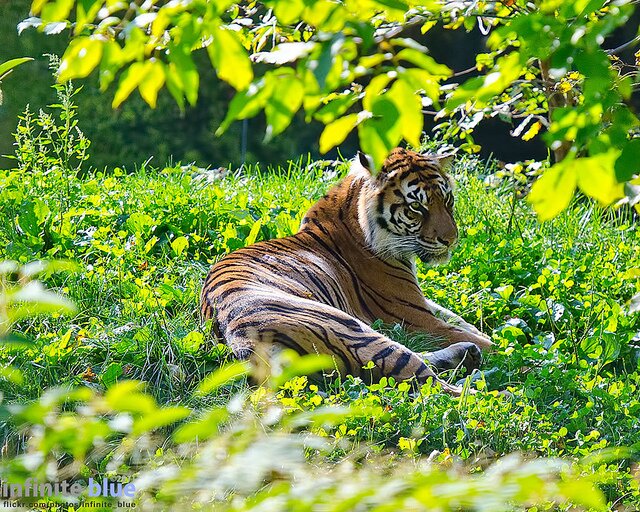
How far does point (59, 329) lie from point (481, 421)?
6.48 feet

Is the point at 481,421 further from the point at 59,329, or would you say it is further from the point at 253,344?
the point at 59,329

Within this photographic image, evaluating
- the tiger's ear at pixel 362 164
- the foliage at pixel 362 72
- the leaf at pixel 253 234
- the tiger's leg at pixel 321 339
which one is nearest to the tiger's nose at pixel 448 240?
the tiger's ear at pixel 362 164

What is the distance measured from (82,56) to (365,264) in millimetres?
3468

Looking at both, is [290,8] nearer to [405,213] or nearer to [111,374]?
[111,374]

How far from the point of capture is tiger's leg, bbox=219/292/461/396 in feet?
12.5

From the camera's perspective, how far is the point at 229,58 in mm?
1411

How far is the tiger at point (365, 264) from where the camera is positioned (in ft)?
13.6

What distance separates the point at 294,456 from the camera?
3.80 feet

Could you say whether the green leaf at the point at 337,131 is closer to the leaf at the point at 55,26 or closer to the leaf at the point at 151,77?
the leaf at the point at 151,77

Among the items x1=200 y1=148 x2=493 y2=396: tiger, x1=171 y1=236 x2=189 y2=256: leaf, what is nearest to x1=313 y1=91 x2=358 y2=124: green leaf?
x1=200 y1=148 x2=493 y2=396: tiger

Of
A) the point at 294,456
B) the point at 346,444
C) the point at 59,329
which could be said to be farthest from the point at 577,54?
the point at 59,329

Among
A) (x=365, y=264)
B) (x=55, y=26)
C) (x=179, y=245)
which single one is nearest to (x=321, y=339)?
(x=365, y=264)

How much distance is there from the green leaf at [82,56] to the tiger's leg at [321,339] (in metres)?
2.31

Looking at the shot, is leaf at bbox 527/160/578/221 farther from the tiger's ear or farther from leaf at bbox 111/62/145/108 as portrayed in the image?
the tiger's ear
